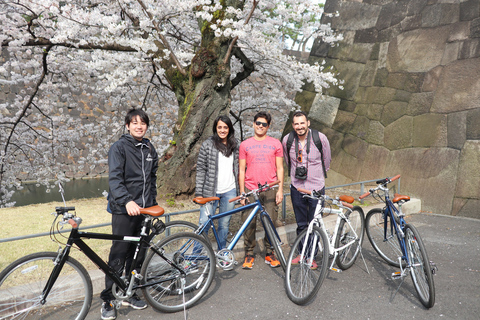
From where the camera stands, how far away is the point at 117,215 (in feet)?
10.4

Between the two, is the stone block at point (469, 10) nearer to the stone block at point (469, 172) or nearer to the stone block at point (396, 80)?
the stone block at point (396, 80)

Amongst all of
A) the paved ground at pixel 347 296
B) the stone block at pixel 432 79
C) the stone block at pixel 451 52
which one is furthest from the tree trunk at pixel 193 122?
the stone block at pixel 451 52

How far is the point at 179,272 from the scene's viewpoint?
3363 millimetres

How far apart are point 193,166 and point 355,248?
3.82 metres

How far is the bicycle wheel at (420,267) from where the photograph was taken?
127 inches

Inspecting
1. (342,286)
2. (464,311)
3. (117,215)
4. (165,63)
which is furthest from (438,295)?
(165,63)

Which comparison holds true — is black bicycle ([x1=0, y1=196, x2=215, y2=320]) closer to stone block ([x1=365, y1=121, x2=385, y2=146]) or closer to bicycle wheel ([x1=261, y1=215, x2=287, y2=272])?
bicycle wheel ([x1=261, y1=215, x2=287, y2=272])

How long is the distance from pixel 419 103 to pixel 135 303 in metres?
8.27

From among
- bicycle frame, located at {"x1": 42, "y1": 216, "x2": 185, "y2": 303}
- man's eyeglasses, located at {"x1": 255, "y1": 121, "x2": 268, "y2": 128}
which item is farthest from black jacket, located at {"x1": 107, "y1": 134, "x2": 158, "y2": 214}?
man's eyeglasses, located at {"x1": 255, "y1": 121, "x2": 268, "y2": 128}

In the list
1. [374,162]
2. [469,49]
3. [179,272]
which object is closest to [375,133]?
[374,162]

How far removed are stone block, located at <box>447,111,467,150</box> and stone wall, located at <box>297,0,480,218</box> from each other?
2 cm

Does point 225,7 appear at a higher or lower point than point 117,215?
higher

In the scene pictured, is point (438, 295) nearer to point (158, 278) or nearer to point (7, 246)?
point (158, 278)

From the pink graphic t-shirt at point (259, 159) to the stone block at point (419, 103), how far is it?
6.07m
